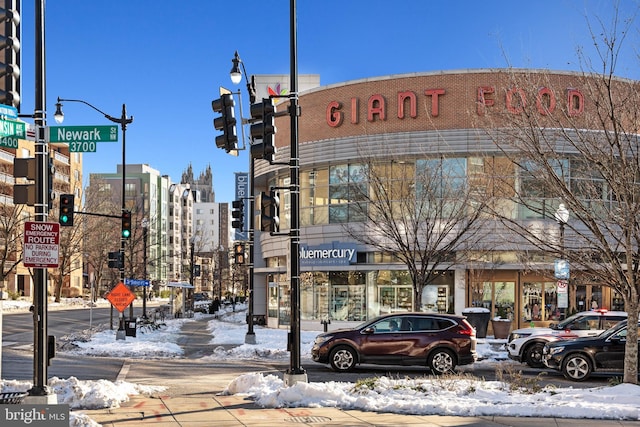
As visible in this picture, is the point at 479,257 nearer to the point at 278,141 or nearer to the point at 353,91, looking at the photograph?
the point at 353,91

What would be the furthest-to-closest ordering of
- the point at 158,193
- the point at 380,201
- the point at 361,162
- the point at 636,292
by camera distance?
the point at 158,193
the point at 361,162
the point at 380,201
the point at 636,292

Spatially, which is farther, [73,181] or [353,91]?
[73,181]

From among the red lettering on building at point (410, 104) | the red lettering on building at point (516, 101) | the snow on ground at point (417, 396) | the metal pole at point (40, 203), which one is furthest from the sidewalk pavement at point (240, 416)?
the red lettering on building at point (410, 104)

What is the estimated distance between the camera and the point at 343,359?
64.0 feet

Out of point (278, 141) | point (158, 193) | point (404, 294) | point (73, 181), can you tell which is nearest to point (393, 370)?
point (404, 294)

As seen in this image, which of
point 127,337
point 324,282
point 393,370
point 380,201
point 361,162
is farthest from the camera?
point 324,282

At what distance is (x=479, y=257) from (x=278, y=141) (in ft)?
44.1

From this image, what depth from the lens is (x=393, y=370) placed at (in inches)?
798

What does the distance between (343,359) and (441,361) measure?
2541mm

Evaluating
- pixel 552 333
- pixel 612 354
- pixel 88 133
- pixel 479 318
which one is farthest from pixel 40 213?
pixel 479 318

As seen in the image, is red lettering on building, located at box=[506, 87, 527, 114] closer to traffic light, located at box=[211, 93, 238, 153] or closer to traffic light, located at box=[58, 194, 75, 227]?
traffic light, located at box=[211, 93, 238, 153]

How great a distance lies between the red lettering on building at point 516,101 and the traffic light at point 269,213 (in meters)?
4.92

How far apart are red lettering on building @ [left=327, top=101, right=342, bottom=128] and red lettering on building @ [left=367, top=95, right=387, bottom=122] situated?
1634 mm

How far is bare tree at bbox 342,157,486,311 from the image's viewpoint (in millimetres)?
26953
